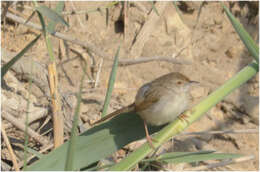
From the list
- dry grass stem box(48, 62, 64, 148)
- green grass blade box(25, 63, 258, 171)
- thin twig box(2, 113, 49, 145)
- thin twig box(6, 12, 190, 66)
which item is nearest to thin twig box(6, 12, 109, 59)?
thin twig box(6, 12, 190, 66)

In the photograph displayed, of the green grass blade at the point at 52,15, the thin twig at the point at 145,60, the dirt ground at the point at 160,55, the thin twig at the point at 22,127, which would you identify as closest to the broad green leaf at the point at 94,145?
the green grass blade at the point at 52,15

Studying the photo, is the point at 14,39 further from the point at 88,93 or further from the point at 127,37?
the point at 127,37

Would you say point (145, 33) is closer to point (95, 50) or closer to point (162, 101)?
point (95, 50)

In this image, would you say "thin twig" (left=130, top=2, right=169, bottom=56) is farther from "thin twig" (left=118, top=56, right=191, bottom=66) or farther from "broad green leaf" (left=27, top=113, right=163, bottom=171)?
"broad green leaf" (left=27, top=113, right=163, bottom=171)

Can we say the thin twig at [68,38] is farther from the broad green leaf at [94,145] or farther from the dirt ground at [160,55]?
the broad green leaf at [94,145]

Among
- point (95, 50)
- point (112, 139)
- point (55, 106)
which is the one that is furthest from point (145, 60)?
point (112, 139)

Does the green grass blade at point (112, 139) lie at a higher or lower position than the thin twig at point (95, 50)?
lower
